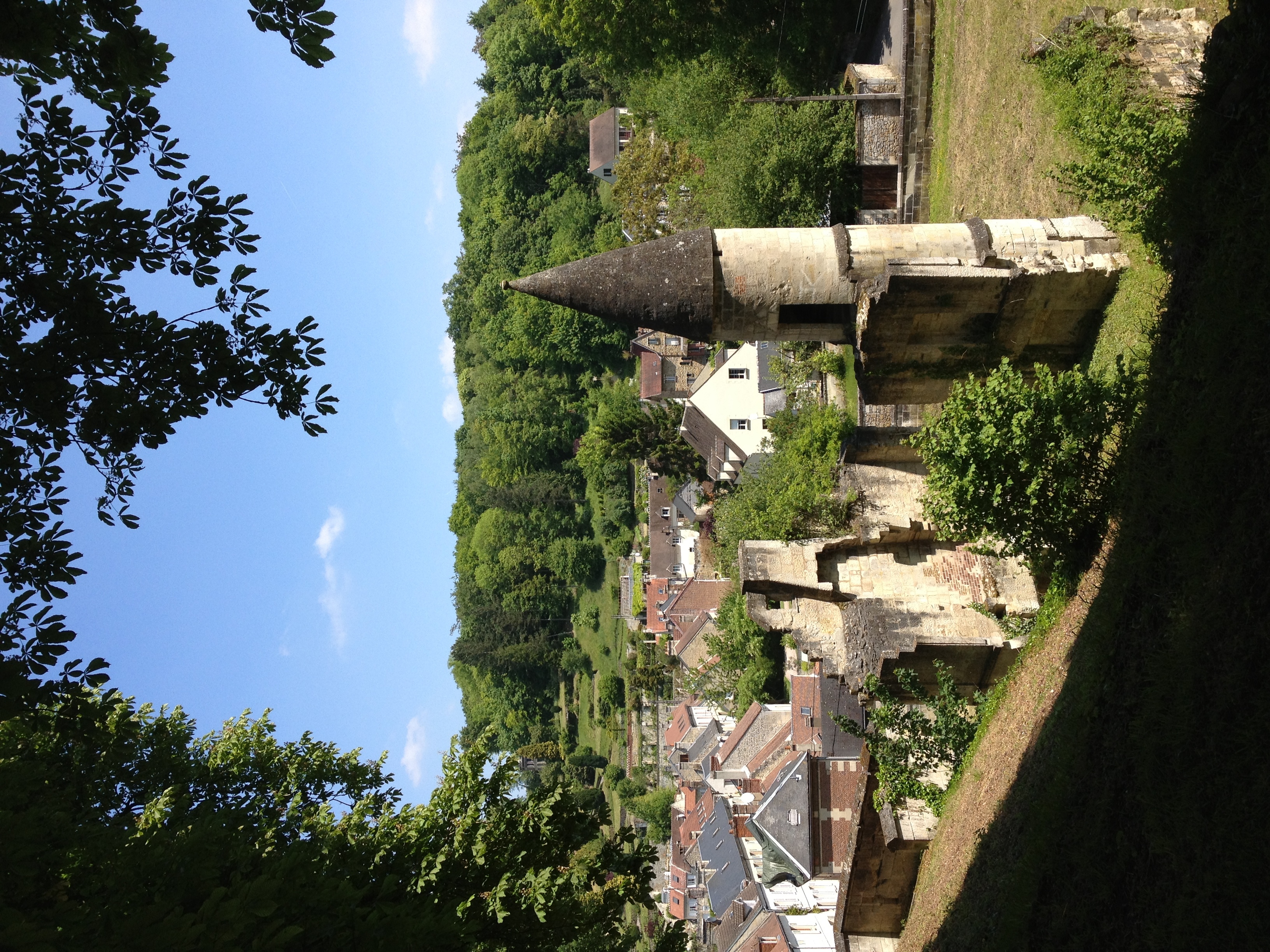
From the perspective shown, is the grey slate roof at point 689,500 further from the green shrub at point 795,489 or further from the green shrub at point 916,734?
the green shrub at point 916,734

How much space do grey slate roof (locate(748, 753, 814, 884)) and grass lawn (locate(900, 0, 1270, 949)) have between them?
50.8ft

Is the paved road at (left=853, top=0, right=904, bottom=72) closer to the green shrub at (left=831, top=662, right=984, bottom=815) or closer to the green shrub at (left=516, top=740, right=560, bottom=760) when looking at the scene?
the green shrub at (left=831, top=662, right=984, bottom=815)

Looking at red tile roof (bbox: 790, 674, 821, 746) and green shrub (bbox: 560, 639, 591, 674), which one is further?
green shrub (bbox: 560, 639, 591, 674)

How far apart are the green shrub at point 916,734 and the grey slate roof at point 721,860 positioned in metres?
20.2

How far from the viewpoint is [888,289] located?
13305mm

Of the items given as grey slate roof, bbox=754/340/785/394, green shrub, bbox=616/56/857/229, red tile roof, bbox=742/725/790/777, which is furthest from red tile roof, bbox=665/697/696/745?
green shrub, bbox=616/56/857/229

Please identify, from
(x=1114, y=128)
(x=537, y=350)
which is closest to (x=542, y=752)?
(x=537, y=350)

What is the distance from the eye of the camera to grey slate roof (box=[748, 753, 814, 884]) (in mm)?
26922

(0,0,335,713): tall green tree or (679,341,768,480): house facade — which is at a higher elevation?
(0,0,335,713): tall green tree

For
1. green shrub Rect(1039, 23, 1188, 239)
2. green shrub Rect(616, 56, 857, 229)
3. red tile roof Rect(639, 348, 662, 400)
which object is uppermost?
green shrub Rect(616, 56, 857, 229)

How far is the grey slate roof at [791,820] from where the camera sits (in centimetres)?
2692

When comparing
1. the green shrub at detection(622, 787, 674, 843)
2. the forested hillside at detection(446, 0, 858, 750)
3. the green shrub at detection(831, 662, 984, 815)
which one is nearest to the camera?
the green shrub at detection(831, 662, 984, 815)

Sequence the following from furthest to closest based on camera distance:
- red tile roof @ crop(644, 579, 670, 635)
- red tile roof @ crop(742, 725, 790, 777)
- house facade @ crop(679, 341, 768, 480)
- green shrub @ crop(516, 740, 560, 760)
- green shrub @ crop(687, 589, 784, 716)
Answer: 1. green shrub @ crop(516, 740, 560, 760)
2. red tile roof @ crop(644, 579, 670, 635)
3. green shrub @ crop(687, 589, 784, 716)
4. red tile roof @ crop(742, 725, 790, 777)
5. house facade @ crop(679, 341, 768, 480)

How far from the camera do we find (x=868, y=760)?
17.7 metres
